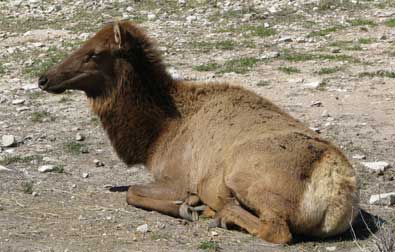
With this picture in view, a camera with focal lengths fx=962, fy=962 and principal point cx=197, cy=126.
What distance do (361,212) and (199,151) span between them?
1691 millimetres

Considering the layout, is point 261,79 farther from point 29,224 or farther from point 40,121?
point 29,224

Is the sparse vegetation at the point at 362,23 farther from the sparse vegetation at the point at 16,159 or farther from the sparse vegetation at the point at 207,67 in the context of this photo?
the sparse vegetation at the point at 16,159

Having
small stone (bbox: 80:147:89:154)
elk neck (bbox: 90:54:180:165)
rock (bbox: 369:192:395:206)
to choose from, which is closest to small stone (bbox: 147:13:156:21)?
small stone (bbox: 80:147:89:154)

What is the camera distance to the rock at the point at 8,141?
466 inches

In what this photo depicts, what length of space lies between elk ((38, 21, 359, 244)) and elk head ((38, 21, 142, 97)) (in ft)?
0.03

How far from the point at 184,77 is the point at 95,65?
5.21m

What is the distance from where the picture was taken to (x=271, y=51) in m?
16.9

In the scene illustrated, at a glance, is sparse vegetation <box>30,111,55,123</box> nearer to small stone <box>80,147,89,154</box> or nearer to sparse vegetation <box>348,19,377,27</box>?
small stone <box>80,147,89,154</box>

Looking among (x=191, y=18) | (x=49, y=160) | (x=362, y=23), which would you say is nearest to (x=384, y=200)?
(x=49, y=160)

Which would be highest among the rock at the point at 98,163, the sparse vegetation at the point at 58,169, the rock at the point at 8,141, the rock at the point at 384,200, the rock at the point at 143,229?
the rock at the point at 143,229

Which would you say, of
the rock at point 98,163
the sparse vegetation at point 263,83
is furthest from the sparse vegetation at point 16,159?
the sparse vegetation at point 263,83

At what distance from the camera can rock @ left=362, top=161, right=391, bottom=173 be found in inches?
424

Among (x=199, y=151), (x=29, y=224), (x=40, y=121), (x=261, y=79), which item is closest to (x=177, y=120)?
(x=199, y=151)

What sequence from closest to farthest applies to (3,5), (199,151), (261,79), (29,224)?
1. (29,224)
2. (199,151)
3. (261,79)
4. (3,5)
